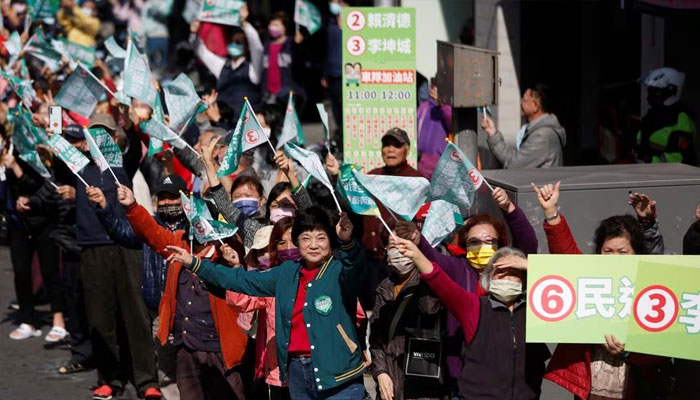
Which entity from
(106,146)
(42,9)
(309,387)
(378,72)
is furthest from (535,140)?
(42,9)

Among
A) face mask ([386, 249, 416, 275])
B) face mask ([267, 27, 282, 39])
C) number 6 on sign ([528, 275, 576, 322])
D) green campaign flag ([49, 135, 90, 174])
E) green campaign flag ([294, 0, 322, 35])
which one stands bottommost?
number 6 on sign ([528, 275, 576, 322])

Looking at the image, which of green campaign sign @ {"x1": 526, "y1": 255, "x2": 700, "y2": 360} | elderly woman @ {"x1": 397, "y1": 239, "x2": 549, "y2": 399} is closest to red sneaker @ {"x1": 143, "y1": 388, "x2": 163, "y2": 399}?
elderly woman @ {"x1": 397, "y1": 239, "x2": 549, "y2": 399}

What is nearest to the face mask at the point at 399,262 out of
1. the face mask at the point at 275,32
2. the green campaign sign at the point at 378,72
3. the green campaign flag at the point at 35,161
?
the green campaign sign at the point at 378,72

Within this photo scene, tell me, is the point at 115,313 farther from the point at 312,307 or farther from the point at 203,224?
the point at 312,307

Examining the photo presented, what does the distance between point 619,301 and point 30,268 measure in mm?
7570

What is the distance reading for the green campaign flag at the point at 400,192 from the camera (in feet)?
23.3

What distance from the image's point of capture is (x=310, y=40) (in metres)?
16.6

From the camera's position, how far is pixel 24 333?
12477 mm

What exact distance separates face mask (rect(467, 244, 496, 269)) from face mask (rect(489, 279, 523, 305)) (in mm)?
580

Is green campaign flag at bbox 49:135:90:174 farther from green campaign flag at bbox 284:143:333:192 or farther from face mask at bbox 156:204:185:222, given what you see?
green campaign flag at bbox 284:143:333:192

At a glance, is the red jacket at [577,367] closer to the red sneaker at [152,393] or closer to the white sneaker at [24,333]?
the red sneaker at [152,393]

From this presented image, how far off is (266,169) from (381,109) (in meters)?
1.31

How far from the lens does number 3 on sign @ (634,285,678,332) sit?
6.55m

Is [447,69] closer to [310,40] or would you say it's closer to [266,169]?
[266,169]
